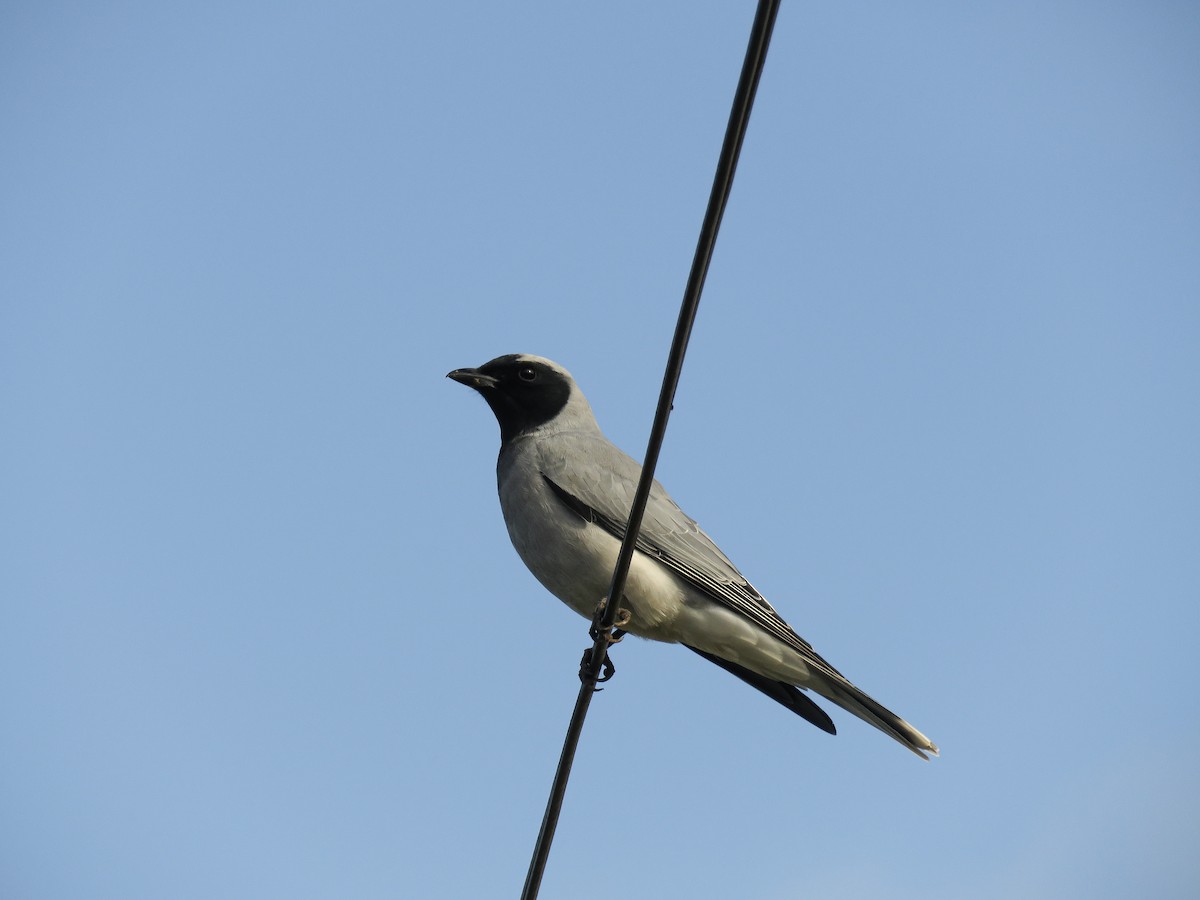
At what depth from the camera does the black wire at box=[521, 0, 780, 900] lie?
262cm

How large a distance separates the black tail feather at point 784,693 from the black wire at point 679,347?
208cm

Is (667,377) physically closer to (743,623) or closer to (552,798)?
(552,798)

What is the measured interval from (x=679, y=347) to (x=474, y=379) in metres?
4.24

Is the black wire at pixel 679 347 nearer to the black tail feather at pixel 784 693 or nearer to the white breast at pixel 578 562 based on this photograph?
the white breast at pixel 578 562

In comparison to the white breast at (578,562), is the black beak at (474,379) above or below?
above

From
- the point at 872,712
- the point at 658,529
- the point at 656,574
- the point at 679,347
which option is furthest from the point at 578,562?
the point at 679,347

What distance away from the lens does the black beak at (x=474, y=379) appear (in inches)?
290

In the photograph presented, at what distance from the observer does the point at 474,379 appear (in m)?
7.37

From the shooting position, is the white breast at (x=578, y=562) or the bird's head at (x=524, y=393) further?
the bird's head at (x=524, y=393)

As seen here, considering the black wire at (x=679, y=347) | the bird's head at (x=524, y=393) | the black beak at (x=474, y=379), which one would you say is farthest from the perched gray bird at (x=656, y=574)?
the black wire at (x=679, y=347)

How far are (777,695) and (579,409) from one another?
240 centimetres

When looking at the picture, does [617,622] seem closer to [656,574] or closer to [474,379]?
[656,574]

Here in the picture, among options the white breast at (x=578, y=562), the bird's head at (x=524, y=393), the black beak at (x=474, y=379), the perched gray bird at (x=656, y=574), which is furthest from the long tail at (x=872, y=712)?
the black beak at (x=474, y=379)

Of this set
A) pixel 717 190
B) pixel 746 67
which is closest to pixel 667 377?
pixel 717 190
